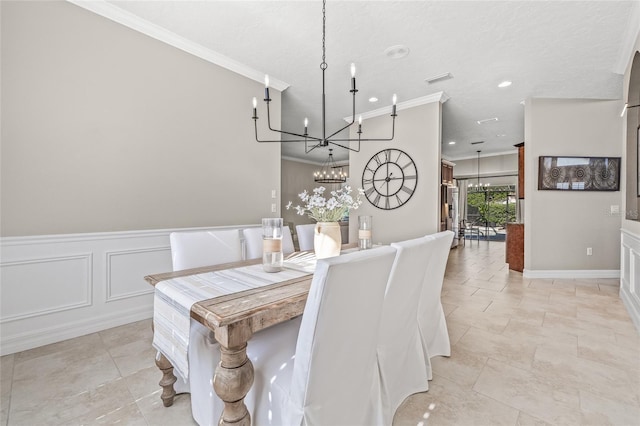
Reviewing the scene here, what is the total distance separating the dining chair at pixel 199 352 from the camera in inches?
51.4

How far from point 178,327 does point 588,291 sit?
4621mm

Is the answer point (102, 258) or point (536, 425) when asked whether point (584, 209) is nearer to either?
point (536, 425)

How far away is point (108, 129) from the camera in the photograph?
2.44m

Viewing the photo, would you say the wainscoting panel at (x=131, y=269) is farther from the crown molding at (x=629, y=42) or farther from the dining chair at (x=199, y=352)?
the crown molding at (x=629, y=42)

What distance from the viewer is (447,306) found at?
10.1ft

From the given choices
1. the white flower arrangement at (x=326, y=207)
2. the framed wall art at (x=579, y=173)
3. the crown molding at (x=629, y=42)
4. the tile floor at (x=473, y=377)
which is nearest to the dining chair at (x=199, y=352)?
the tile floor at (x=473, y=377)

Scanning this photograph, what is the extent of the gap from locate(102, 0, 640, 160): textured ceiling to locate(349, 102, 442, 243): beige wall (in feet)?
1.23

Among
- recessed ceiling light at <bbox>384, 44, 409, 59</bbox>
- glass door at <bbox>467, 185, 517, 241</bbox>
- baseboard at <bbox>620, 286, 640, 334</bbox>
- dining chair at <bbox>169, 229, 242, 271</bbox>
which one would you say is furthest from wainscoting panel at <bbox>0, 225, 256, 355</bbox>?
glass door at <bbox>467, 185, 517, 241</bbox>

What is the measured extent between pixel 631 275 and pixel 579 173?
1.90m

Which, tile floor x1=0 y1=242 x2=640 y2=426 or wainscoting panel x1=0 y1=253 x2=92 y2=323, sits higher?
wainscoting panel x1=0 y1=253 x2=92 y2=323

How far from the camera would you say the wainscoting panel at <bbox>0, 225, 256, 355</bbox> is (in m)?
2.06

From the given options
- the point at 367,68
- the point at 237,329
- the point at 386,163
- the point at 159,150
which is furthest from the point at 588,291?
the point at 159,150

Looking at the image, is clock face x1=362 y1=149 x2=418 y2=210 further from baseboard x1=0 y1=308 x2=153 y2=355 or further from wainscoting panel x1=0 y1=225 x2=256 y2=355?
baseboard x1=0 y1=308 x2=153 y2=355

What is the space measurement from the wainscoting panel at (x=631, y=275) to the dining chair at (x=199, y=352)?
3434 mm
